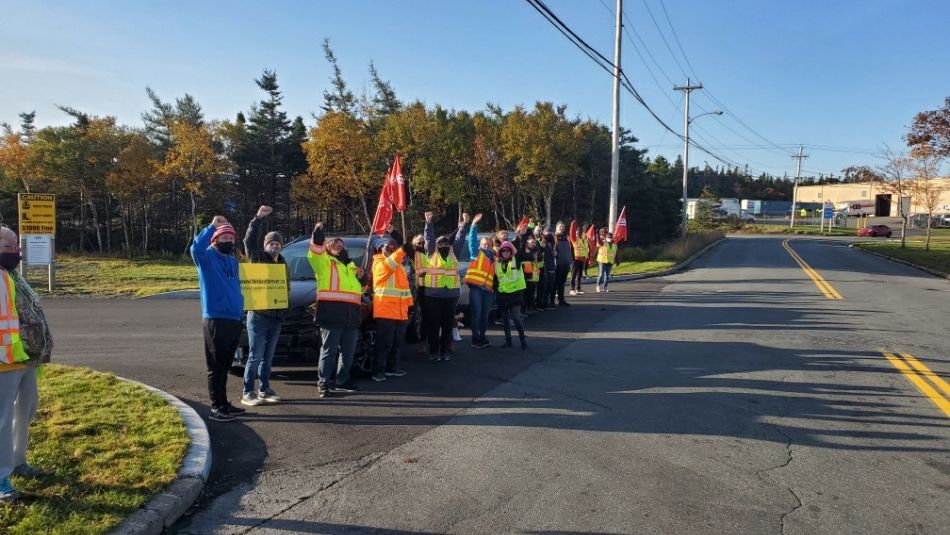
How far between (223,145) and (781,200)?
13317 cm

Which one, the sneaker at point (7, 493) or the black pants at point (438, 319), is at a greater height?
the black pants at point (438, 319)

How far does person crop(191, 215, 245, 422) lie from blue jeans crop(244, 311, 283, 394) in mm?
→ 501

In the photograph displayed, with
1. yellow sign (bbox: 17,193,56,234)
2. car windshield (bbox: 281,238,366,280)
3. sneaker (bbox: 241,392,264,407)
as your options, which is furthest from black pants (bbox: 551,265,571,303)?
yellow sign (bbox: 17,193,56,234)

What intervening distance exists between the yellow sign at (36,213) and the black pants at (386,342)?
41.1 feet

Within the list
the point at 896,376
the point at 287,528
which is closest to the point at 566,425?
the point at 287,528

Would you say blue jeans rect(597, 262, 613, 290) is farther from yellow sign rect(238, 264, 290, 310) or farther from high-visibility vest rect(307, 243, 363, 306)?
yellow sign rect(238, 264, 290, 310)

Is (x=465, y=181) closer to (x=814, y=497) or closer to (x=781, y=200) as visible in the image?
(x=814, y=497)

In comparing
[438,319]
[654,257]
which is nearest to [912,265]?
[654,257]

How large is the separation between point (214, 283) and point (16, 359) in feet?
5.95

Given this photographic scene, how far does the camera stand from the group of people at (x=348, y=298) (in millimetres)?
5637

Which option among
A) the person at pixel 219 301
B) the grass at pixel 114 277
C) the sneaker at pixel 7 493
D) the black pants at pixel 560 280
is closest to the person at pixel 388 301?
the person at pixel 219 301

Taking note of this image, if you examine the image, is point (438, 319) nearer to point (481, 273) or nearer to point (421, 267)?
point (421, 267)

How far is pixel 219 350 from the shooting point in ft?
18.5

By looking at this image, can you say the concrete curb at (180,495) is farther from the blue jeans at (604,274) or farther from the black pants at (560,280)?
the blue jeans at (604,274)
